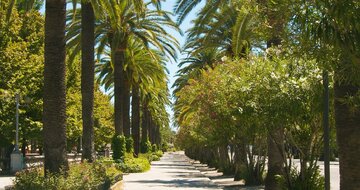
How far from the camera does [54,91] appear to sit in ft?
45.3

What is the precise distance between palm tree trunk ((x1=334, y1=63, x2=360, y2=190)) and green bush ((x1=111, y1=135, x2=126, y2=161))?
1026 inches

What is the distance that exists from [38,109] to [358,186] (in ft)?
111

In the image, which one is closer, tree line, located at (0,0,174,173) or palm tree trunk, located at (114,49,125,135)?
tree line, located at (0,0,174,173)

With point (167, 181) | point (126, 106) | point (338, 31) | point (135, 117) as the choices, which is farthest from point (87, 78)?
point (135, 117)

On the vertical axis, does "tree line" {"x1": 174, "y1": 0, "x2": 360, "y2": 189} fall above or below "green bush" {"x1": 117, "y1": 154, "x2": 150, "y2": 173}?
above

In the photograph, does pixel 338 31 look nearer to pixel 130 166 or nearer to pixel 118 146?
pixel 118 146

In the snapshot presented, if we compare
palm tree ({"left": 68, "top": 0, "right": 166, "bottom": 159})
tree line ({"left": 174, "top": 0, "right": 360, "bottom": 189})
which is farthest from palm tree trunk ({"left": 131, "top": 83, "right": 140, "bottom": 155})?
palm tree ({"left": 68, "top": 0, "right": 166, "bottom": 159})

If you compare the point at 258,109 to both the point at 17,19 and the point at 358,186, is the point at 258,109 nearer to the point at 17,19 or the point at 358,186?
the point at 358,186

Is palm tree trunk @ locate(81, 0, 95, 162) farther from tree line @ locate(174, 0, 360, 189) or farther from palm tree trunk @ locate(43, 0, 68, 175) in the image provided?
palm tree trunk @ locate(43, 0, 68, 175)

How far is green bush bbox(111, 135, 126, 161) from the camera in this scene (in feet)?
108

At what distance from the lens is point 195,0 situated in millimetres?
21234

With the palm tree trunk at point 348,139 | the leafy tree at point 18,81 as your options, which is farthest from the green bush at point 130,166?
the palm tree trunk at point 348,139

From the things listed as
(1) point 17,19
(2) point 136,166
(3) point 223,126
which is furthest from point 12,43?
(3) point 223,126

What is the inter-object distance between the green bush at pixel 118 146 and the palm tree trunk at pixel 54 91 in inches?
750
